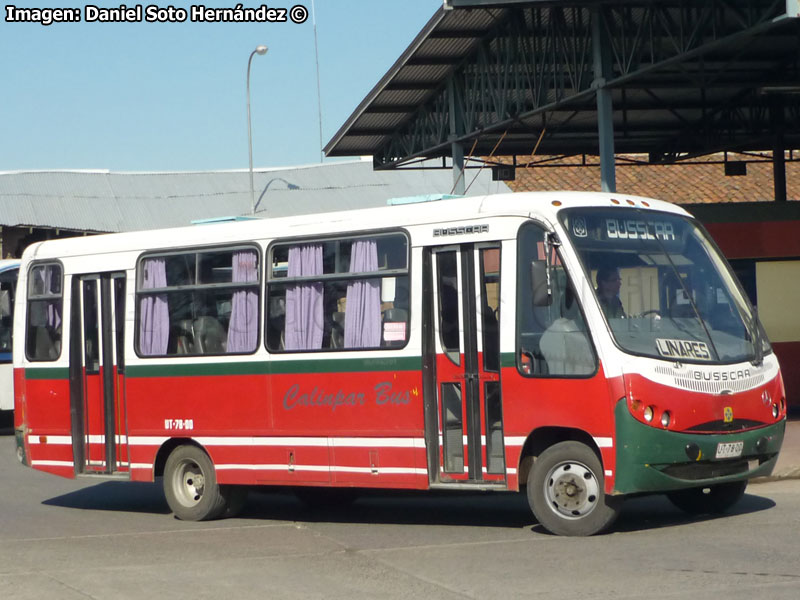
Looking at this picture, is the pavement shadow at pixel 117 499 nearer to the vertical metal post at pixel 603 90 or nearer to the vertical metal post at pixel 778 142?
the vertical metal post at pixel 603 90

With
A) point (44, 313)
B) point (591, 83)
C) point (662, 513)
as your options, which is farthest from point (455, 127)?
point (662, 513)

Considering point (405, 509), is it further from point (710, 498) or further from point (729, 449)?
point (729, 449)

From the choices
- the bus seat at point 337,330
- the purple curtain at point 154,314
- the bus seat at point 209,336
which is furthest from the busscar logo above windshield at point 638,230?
the purple curtain at point 154,314

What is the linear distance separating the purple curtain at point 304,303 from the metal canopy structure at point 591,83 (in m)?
6.95

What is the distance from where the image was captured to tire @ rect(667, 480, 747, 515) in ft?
35.4

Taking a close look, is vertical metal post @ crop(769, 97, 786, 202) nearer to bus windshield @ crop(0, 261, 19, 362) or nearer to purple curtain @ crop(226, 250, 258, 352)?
bus windshield @ crop(0, 261, 19, 362)

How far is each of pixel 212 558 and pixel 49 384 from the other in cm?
453

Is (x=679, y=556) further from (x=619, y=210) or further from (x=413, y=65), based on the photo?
(x=413, y=65)

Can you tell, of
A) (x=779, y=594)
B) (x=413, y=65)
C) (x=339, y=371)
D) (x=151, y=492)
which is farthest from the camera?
(x=413, y=65)

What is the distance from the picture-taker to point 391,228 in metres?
11.0

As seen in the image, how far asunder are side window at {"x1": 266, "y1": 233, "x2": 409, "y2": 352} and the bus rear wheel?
143cm

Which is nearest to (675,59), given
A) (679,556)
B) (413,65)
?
(413,65)

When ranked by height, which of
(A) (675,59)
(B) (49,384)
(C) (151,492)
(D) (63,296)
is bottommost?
(C) (151,492)

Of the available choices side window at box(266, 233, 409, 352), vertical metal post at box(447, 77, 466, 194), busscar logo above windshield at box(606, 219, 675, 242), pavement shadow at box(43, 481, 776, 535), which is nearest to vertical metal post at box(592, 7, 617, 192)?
vertical metal post at box(447, 77, 466, 194)
